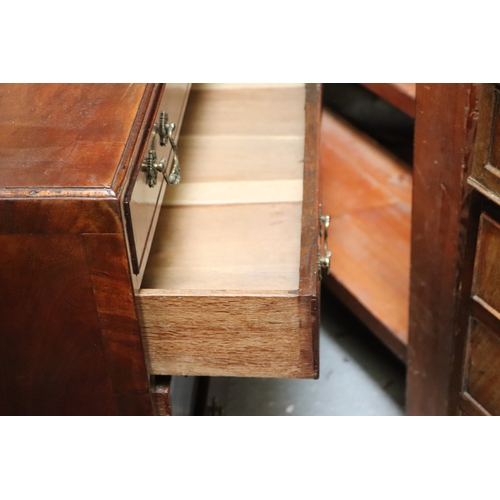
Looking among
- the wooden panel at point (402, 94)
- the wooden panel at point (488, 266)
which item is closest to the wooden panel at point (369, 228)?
the wooden panel at point (402, 94)

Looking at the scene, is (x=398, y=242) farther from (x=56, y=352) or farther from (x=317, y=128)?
(x=56, y=352)

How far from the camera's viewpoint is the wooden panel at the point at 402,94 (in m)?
1.25

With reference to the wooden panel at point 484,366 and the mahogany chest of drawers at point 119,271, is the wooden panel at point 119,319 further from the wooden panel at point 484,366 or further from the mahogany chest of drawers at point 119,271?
the wooden panel at point 484,366

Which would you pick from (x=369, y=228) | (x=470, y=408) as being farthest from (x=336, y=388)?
(x=470, y=408)

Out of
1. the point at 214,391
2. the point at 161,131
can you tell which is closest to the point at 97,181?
the point at 161,131

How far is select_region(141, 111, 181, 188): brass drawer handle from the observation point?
72 centimetres

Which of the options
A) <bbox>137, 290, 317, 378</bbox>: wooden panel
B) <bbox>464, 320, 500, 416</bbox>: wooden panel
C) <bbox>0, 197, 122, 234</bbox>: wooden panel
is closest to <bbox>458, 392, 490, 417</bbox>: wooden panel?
<bbox>464, 320, 500, 416</bbox>: wooden panel

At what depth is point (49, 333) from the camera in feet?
2.33

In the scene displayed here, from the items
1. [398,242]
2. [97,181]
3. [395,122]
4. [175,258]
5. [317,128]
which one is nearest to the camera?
[97,181]

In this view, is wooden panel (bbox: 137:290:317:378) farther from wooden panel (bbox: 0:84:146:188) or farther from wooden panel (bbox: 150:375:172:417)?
wooden panel (bbox: 0:84:146:188)

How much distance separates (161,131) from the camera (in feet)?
2.58
